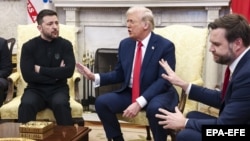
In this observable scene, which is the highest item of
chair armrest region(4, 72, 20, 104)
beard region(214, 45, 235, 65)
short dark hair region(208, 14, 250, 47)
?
short dark hair region(208, 14, 250, 47)

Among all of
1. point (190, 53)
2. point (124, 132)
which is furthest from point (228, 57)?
point (124, 132)

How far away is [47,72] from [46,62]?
157mm

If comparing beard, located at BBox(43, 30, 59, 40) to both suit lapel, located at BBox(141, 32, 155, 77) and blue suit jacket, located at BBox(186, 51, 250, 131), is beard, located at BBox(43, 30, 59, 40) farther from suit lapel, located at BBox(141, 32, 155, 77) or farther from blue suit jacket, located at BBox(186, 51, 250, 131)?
blue suit jacket, located at BBox(186, 51, 250, 131)

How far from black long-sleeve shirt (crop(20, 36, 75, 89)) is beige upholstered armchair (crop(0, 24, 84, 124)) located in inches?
6.7

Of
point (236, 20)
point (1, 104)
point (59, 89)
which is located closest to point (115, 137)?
point (59, 89)

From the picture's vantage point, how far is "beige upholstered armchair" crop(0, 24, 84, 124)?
298 cm

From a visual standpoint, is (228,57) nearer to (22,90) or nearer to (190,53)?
(190,53)

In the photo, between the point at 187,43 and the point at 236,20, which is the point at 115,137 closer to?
the point at 187,43

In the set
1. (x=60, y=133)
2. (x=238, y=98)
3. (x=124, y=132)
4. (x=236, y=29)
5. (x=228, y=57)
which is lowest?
(x=124, y=132)

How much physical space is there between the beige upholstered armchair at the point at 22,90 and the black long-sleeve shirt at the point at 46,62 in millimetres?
171

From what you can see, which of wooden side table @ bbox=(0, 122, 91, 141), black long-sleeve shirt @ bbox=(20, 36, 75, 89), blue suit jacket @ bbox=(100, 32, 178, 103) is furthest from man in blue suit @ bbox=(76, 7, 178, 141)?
wooden side table @ bbox=(0, 122, 91, 141)

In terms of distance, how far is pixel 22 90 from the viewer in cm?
335

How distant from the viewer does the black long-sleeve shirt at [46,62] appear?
3002mm

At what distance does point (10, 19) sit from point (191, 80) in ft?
8.40
